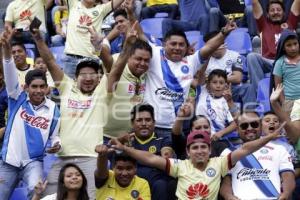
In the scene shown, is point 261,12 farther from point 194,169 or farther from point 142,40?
point 194,169

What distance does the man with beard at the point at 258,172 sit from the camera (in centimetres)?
751

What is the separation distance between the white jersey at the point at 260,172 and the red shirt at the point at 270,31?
2.69 metres

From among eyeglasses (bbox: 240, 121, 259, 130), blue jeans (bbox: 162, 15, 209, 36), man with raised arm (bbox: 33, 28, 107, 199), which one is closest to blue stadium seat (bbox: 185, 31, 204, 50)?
blue jeans (bbox: 162, 15, 209, 36)

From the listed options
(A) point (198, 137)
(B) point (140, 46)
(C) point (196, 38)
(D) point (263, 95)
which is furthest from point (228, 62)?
(A) point (198, 137)

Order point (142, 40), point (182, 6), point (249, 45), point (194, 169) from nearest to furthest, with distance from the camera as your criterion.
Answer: point (194, 169), point (142, 40), point (249, 45), point (182, 6)

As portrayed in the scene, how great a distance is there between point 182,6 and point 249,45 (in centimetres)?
135

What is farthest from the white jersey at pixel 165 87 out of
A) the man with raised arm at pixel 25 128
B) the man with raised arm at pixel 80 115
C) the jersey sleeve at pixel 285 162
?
the jersey sleeve at pixel 285 162

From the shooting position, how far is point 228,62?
998 cm

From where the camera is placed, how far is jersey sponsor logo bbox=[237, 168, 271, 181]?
758 centimetres

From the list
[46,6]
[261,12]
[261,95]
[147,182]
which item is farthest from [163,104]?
[46,6]

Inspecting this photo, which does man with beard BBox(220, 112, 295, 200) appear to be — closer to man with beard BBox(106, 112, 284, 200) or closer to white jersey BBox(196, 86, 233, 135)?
man with beard BBox(106, 112, 284, 200)

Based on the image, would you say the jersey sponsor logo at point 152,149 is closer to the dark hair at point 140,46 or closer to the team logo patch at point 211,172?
the team logo patch at point 211,172

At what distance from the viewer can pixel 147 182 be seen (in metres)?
7.61

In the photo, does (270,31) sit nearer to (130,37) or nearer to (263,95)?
(263,95)
